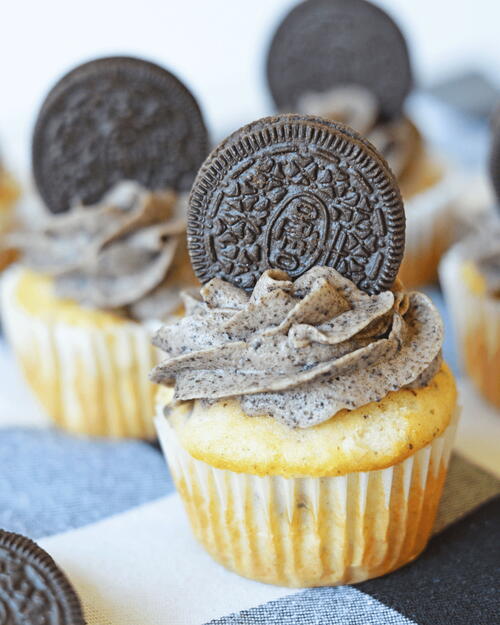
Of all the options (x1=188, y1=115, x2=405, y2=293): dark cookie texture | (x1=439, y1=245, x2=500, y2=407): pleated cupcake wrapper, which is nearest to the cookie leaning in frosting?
(x1=188, y1=115, x2=405, y2=293): dark cookie texture

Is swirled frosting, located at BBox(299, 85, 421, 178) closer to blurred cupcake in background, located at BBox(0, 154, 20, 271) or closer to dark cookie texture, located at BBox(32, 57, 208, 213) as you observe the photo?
dark cookie texture, located at BBox(32, 57, 208, 213)

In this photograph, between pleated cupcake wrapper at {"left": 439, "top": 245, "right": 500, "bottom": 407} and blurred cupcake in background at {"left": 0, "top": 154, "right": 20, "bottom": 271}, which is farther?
blurred cupcake in background at {"left": 0, "top": 154, "right": 20, "bottom": 271}

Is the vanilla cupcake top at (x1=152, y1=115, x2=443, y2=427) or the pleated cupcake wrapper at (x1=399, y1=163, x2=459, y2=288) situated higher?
the vanilla cupcake top at (x1=152, y1=115, x2=443, y2=427)

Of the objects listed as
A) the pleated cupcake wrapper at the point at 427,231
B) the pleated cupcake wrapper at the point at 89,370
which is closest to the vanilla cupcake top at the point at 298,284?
the pleated cupcake wrapper at the point at 89,370

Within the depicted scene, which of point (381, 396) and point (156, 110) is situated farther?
point (156, 110)

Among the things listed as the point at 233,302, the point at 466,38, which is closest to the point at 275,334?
the point at 233,302

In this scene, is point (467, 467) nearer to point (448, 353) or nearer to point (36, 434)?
point (448, 353)
